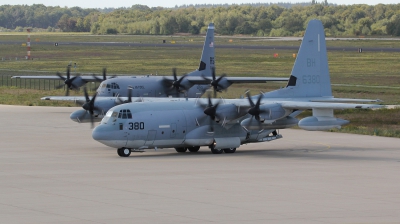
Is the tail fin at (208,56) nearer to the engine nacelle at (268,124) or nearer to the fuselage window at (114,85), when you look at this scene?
the fuselage window at (114,85)

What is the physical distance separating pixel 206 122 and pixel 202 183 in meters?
9.59

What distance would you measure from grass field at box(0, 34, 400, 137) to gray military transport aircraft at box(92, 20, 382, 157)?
39.1 feet

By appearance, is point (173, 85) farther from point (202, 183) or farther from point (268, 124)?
point (202, 183)

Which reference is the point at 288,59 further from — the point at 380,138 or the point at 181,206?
the point at 181,206

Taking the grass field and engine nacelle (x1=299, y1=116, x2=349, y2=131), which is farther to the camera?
the grass field

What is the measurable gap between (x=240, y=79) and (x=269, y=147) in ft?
62.9

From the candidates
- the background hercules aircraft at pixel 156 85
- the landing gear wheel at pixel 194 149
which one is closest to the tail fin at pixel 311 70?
the landing gear wheel at pixel 194 149

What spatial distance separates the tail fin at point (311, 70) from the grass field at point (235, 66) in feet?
28.7

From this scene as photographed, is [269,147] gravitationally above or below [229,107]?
below

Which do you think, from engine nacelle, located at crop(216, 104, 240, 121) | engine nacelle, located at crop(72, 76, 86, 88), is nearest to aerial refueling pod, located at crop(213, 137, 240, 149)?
engine nacelle, located at crop(216, 104, 240, 121)

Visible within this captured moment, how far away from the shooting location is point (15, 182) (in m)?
26.5

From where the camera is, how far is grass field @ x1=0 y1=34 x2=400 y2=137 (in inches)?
2852

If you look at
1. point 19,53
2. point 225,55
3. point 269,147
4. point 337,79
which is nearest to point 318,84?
point 269,147

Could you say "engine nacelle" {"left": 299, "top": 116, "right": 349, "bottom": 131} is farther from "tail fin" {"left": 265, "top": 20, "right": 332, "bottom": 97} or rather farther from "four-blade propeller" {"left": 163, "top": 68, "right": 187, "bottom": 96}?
"four-blade propeller" {"left": 163, "top": 68, "right": 187, "bottom": 96}
